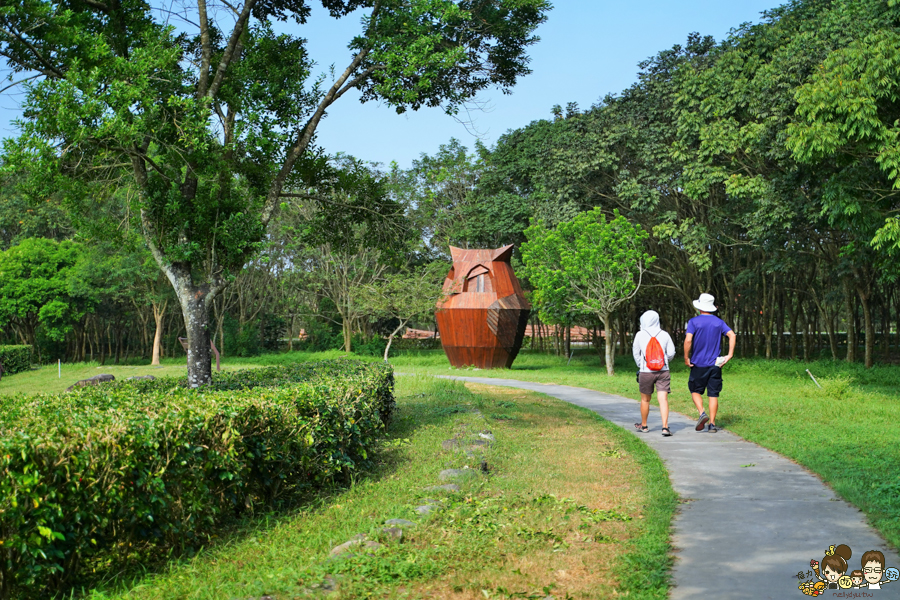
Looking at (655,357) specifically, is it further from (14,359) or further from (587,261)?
(14,359)

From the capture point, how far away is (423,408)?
12062 millimetres

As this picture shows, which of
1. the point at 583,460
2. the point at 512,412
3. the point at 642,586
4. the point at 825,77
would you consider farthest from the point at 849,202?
the point at 642,586

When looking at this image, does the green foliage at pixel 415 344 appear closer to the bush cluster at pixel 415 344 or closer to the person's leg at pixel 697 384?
the bush cluster at pixel 415 344

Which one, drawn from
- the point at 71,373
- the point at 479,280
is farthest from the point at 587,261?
the point at 71,373

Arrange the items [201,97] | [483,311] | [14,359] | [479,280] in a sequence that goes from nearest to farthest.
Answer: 1. [201,97]
2. [483,311]
3. [479,280]
4. [14,359]

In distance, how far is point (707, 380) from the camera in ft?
31.0

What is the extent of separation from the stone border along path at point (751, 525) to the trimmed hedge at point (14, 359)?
1116 inches

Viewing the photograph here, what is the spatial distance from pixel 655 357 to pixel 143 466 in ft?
21.6

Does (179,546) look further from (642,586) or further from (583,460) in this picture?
(583,460)

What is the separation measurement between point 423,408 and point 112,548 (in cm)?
787

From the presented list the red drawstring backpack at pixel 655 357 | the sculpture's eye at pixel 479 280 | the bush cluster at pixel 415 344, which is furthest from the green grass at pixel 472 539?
the bush cluster at pixel 415 344

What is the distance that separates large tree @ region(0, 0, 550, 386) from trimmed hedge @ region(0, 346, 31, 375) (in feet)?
77.2

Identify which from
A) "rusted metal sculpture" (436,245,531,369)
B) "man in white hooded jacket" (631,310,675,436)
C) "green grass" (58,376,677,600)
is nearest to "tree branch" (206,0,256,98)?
"green grass" (58,376,677,600)

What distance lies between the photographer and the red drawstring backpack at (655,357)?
9.26 meters
